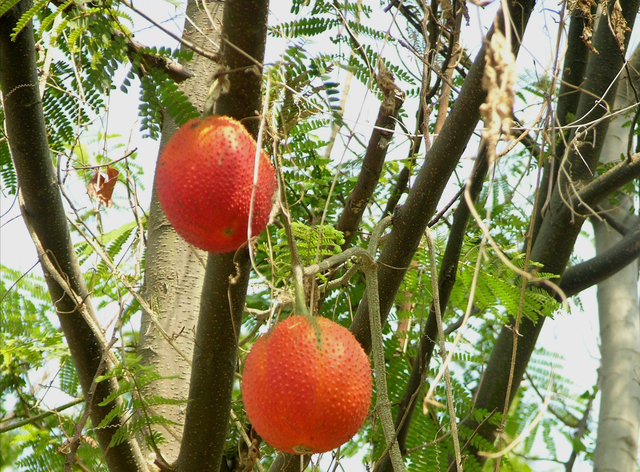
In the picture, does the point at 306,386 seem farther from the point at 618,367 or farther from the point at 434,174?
the point at 618,367

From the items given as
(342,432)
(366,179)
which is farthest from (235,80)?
(366,179)

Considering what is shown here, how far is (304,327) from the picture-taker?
134 centimetres

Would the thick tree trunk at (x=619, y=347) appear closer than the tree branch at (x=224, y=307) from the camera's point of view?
No

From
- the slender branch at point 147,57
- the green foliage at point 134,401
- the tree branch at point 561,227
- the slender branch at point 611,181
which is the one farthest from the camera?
the tree branch at point 561,227

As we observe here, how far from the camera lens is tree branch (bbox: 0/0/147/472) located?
1876 mm

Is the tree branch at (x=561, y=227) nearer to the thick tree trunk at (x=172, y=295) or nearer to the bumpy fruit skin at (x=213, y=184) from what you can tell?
the thick tree trunk at (x=172, y=295)

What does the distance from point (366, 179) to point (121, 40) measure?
98cm

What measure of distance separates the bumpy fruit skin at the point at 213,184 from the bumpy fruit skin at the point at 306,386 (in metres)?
0.23

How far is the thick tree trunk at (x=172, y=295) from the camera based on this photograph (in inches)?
98.5

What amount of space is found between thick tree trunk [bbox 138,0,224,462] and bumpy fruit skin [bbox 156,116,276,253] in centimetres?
102

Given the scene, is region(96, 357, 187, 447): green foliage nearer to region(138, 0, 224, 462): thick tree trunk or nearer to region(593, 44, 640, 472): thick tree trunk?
region(138, 0, 224, 462): thick tree trunk

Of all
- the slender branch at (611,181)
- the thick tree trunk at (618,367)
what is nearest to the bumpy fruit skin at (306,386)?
the slender branch at (611,181)

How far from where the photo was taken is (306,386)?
1289mm

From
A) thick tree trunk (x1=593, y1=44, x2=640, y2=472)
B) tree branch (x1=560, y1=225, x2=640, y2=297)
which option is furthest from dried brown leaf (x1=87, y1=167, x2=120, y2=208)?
thick tree trunk (x1=593, y1=44, x2=640, y2=472)
